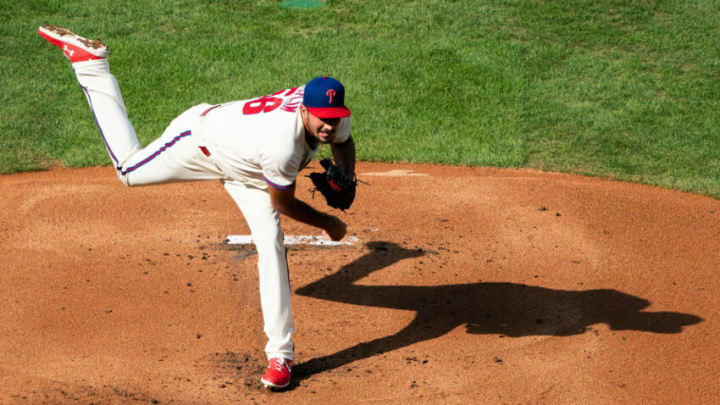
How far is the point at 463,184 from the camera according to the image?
824 centimetres

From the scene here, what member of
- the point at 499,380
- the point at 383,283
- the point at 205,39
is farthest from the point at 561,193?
the point at 205,39

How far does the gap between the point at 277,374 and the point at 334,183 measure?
1267mm

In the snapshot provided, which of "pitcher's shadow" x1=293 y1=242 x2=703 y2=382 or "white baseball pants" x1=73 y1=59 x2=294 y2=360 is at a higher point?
"white baseball pants" x1=73 y1=59 x2=294 y2=360

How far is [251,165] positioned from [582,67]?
22.9ft

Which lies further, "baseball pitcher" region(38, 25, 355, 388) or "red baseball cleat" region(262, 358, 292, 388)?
"red baseball cleat" region(262, 358, 292, 388)

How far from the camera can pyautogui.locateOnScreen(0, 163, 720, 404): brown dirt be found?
5195mm

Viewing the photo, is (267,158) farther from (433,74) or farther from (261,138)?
(433,74)

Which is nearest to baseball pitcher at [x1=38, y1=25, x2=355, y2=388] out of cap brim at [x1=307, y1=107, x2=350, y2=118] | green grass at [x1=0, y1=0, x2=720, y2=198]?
cap brim at [x1=307, y1=107, x2=350, y2=118]

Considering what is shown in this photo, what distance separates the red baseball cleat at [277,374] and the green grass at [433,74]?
4.31 meters

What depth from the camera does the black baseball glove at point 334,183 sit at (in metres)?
5.20

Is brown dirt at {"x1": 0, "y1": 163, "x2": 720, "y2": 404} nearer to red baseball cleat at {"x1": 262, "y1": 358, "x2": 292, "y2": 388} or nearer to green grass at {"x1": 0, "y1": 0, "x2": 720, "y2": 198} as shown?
red baseball cleat at {"x1": 262, "y1": 358, "x2": 292, "y2": 388}

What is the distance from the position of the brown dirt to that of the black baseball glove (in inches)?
42.5

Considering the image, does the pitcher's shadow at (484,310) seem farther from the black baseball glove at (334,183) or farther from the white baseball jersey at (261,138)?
the white baseball jersey at (261,138)

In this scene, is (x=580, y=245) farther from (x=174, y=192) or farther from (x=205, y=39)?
(x=205, y=39)
